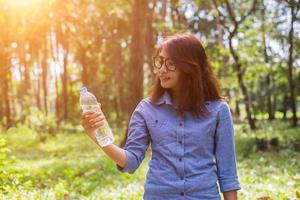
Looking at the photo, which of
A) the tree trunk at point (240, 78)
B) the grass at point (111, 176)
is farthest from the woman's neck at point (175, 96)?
the tree trunk at point (240, 78)

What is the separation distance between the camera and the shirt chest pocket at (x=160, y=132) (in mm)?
3439

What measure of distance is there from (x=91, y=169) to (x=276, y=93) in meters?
21.0

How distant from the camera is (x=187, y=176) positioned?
3369 mm

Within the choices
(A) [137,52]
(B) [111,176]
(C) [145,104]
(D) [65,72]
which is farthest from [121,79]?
(C) [145,104]

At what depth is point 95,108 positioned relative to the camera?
10.5ft

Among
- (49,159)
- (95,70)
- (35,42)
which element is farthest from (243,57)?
(95,70)

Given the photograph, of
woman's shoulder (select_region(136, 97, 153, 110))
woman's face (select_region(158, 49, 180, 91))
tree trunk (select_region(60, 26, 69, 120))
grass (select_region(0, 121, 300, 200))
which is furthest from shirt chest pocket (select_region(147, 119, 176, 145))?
tree trunk (select_region(60, 26, 69, 120))

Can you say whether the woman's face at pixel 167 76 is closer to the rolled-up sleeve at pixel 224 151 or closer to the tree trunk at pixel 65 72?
the rolled-up sleeve at pixel 224 151

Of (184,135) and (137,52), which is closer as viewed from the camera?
(184,135)

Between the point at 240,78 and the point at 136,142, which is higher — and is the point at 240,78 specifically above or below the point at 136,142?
below

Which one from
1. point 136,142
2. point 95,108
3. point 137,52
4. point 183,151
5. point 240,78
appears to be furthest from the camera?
point 240,78

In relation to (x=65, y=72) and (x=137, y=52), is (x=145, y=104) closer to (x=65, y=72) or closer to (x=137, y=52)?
(x=137, y=52)

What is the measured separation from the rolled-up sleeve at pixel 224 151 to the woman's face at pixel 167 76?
0.33 metres

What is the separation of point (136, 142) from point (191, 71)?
1.82ft
